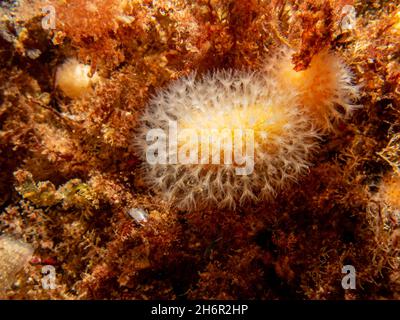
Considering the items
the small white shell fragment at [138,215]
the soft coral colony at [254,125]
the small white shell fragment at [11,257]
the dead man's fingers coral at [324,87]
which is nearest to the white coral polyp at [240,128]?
the soft coral colony at [254,125]

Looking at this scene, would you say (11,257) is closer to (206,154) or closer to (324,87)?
Result: (206,154)

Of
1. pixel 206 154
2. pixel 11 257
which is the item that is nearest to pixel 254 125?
pixel 206 154

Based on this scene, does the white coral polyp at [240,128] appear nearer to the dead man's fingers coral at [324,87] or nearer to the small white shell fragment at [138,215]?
the dead man's fingers coral at [324,87]

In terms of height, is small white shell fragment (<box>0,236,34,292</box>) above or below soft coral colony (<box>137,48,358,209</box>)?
below

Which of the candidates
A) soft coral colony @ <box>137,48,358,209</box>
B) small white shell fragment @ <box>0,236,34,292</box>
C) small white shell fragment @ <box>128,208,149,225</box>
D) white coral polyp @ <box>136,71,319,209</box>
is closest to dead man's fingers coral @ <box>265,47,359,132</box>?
soft coral colony @ <box>137,48,358,209</box>

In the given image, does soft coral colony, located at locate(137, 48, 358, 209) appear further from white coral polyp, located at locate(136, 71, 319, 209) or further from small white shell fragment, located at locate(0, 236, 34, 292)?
small white shell fragment, located at locate(0, 236, 34, 292)
